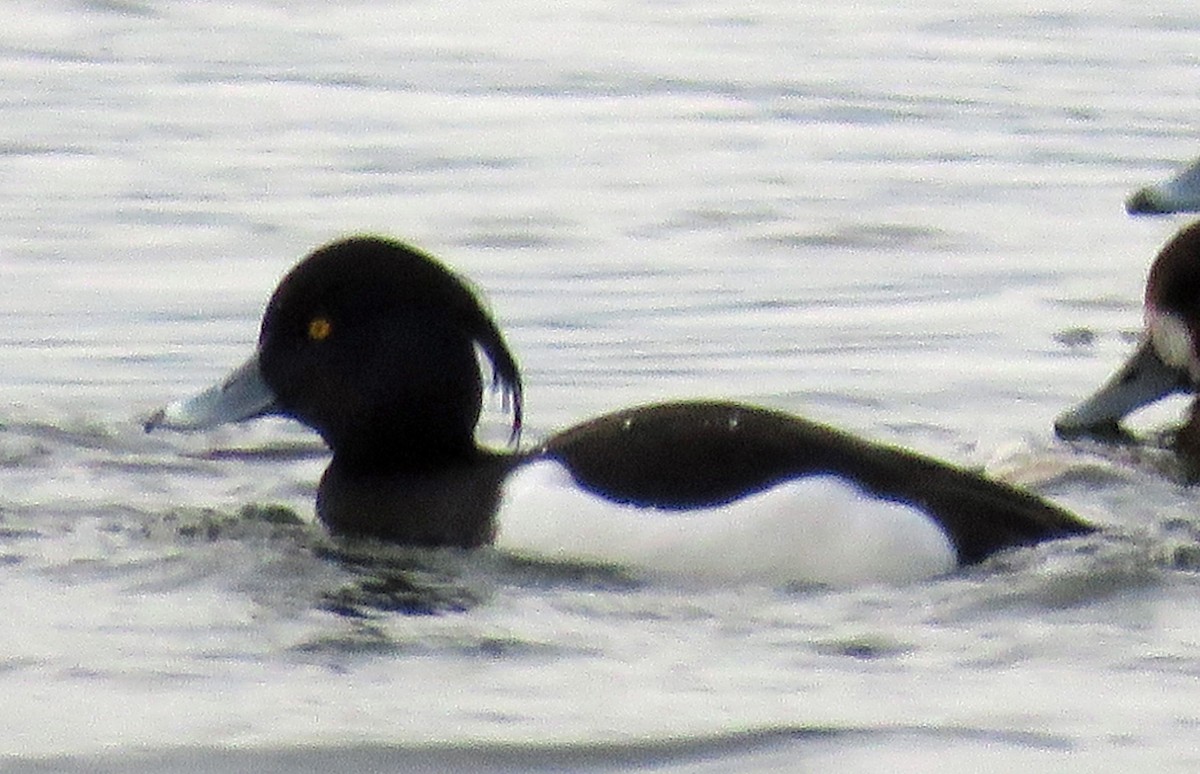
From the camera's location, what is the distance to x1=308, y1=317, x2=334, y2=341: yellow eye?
8023mm

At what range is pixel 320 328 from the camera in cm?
803

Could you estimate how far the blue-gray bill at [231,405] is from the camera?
8.16 m

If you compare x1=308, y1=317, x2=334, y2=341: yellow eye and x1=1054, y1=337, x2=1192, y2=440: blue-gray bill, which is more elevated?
x1=308, y1=317, x2=334, y2=341: yellow eye

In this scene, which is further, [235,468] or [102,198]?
[102,198]

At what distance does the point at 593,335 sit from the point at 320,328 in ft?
9.40

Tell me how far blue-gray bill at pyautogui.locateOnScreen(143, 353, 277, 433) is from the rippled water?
0.21 m

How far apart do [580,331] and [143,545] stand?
133 inches

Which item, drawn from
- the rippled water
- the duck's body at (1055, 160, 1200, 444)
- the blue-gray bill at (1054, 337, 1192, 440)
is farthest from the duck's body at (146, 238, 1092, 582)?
the duck's body at (1055, 160, 1200, 444)

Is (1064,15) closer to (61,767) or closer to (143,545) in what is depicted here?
(143,545)

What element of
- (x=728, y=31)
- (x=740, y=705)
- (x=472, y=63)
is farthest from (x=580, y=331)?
(x=728, y=31)

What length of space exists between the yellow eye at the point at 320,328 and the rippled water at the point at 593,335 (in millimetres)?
459

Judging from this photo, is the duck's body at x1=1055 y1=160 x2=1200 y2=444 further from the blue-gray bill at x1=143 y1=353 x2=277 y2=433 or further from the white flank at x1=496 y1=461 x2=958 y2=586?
the blue-gray bill at x1=143 y1=353 x2=277 y2=433

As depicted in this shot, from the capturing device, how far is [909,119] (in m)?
15.2

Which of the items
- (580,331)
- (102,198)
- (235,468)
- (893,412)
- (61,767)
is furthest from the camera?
(102,198)
